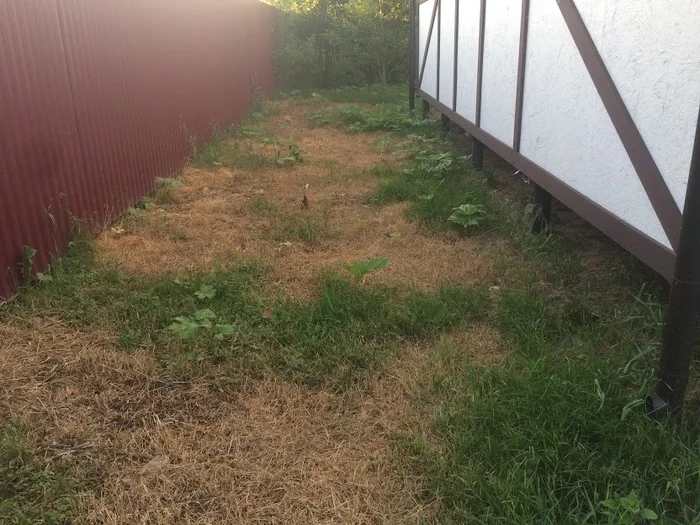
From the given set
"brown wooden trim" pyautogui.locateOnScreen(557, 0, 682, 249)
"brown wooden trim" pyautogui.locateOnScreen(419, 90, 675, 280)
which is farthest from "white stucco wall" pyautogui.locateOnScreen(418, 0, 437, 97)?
"brown wooden trim" pyautogui.locateOnScreen(557, 0, 682, 249)

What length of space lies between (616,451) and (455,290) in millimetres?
1592

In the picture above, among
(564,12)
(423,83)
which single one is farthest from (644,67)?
(423,83)

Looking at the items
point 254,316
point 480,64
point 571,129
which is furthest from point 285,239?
point 480,64

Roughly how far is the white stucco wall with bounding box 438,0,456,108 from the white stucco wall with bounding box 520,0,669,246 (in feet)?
12.2

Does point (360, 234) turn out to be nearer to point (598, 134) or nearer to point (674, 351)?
point (598, 134)

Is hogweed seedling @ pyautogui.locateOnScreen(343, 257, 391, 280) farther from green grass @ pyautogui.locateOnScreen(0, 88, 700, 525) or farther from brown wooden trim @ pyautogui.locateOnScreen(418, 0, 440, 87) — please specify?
brown wooden trim @ pyautogui.locateOnScreen(418, 0, 440, 87)

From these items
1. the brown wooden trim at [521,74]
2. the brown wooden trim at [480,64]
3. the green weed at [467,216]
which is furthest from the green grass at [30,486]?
the brown wooden trim at [480,64]

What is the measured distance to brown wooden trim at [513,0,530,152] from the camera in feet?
15.0

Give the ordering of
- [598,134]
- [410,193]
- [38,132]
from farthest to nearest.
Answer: [410,193] < [38,132] < [598,134]

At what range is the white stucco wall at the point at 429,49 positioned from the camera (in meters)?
9.82

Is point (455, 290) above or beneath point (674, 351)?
beneath

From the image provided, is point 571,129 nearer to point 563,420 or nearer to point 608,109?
point 608,109

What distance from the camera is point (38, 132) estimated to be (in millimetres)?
3727

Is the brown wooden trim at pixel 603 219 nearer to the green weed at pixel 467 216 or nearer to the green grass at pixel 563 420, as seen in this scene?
the green grass at pixel 563 420
